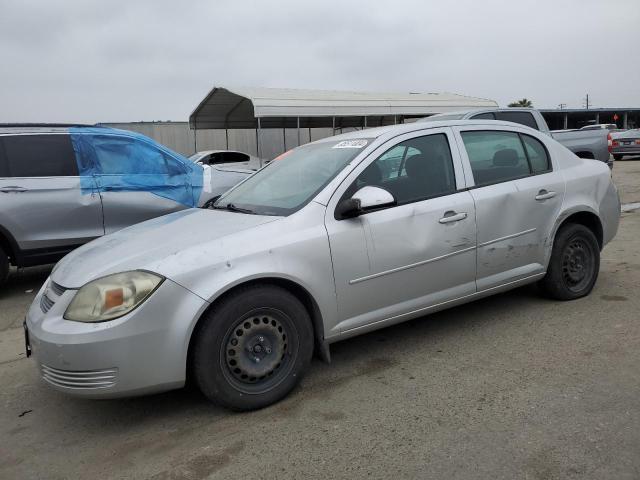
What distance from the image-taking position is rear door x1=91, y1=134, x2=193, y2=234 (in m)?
6.13

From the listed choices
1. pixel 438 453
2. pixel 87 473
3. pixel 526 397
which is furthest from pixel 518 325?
pixel 87 473

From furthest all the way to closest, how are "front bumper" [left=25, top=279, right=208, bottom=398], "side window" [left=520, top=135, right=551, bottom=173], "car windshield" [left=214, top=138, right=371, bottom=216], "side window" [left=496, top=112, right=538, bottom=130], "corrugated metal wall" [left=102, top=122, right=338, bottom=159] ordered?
"corrugated metal wall" [left=102, top=122, right=338, bottom=159] < "side window" [left=496, top=112, right=538, bottom=130] < "side window" [left=520, top=135, right=551, bottom=173] < "car windshield" [left=214, top=138, right=371, bottom=216] < "front bumper" [left=25, top=279, right=208, bottom=398]

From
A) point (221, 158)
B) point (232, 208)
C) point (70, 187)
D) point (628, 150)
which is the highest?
point (221, 158)

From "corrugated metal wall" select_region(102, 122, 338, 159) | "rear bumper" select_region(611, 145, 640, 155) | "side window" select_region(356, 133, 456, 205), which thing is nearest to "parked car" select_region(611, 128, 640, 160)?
"rear bumper" select_region(611, 145, 640, 155)

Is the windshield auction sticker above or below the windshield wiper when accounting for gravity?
above

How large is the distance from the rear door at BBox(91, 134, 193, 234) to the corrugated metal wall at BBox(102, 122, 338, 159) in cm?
1575

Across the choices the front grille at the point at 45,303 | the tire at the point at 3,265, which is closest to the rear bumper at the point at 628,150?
the tire at the point at 3,265

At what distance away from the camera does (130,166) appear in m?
6.35

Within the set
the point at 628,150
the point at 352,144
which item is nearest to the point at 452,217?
the point at 352,144

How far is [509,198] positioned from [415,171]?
2.62ft

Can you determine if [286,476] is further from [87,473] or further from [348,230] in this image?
[348,230]

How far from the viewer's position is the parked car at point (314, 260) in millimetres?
2725

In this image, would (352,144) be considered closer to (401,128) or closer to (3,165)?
(401,128)

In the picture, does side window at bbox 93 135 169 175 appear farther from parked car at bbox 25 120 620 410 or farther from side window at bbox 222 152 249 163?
side window at bbox 222 152 249 163
